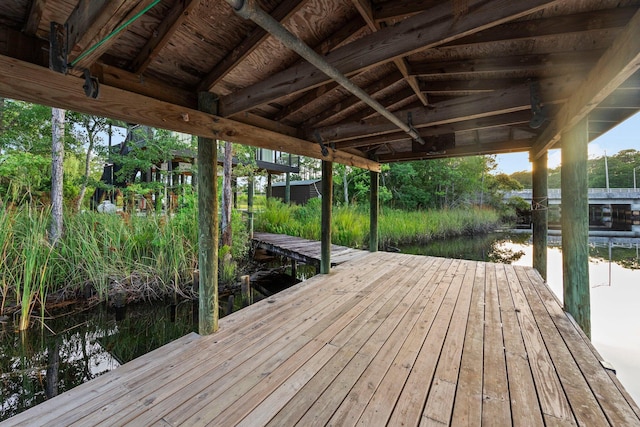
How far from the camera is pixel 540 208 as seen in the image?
387 centimetres

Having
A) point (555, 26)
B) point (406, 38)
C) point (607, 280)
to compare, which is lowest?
point (607, 280)

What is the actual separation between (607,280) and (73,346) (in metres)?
9.02

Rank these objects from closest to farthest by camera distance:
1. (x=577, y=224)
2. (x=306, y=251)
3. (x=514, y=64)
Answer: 1. (x=514, y=64)
2. (x=577, y=224)
3. (x=306, y=251)

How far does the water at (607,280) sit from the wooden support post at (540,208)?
1.02m

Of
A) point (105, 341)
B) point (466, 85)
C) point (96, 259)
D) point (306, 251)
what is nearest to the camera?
point (466, 85)

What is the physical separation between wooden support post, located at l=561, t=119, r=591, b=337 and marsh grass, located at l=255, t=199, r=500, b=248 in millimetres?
5154

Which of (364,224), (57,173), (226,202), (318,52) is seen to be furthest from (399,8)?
(364,224)

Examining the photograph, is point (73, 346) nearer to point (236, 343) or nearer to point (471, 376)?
point (236, 343)

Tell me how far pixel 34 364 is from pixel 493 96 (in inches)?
189

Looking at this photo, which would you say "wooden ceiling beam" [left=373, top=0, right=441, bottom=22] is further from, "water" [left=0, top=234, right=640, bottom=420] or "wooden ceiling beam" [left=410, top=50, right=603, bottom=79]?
"water" [left=0, top=234, right=640, bottom=420]

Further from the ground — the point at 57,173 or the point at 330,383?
the point at 57,173

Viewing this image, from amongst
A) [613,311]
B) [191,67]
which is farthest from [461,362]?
[613,311]

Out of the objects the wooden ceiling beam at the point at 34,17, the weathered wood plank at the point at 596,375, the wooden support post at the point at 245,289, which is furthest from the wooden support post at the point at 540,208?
the wooden ceiling beam at the point at 34,17

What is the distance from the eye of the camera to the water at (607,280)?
2840 millimetres
